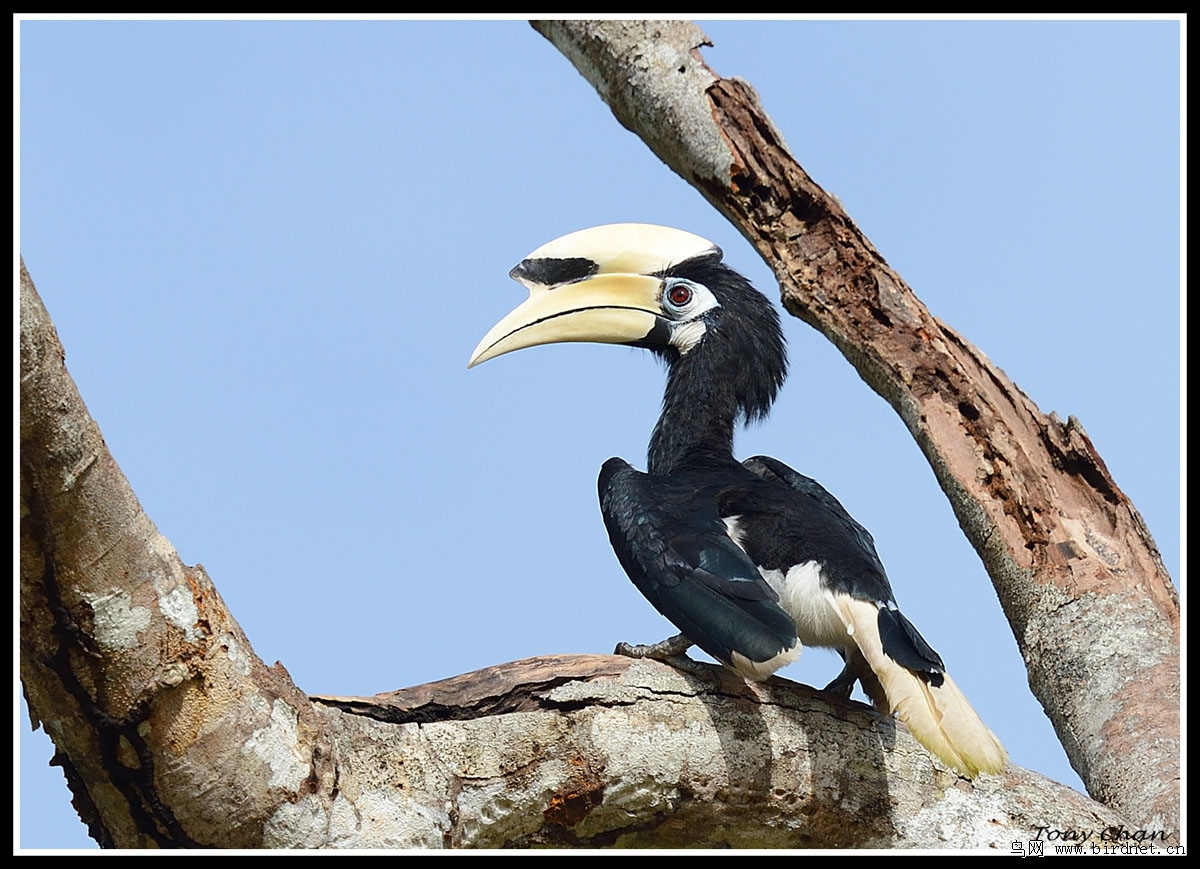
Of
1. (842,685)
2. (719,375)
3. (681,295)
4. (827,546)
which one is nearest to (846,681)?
(842,685)

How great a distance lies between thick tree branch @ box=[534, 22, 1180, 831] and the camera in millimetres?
3354

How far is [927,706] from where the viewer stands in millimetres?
2992

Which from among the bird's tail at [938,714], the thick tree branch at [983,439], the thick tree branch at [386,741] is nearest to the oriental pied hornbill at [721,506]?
the bird's tail at [938,714]

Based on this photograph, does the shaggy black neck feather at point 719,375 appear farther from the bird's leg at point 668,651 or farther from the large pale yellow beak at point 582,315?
the bird's leg at point 668,651

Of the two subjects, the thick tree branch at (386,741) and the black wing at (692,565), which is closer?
the thick tree branch at (386,741)

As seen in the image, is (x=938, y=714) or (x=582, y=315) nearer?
(x=938, y=714)

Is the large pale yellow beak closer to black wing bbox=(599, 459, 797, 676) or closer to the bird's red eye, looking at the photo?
the bird's red eye

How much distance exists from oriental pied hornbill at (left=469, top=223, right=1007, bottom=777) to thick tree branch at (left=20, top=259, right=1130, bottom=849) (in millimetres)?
142

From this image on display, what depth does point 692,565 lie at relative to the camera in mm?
3383

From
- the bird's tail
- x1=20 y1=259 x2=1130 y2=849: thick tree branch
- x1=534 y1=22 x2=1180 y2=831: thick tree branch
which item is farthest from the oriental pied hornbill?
x1=534 y1=22 x2=1180 y2=831: thick tree branch

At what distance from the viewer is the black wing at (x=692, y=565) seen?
3.11m

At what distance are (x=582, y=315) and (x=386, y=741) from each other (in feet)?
6.93

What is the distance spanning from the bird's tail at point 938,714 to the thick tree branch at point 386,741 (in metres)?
0.12

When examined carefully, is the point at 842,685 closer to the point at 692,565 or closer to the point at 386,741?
the point at 692,565
